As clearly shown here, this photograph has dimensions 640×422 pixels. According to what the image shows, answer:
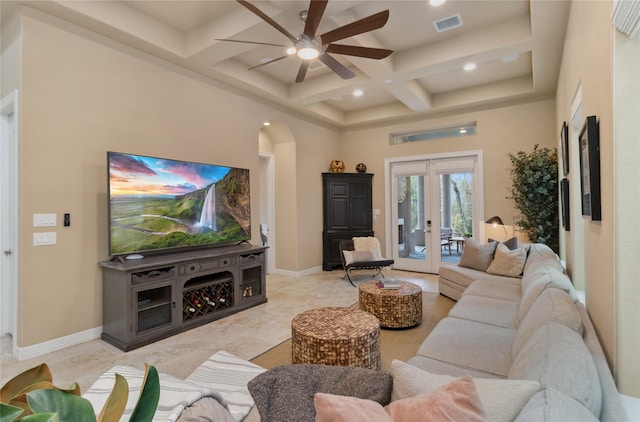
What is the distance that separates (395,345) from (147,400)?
2.94 m

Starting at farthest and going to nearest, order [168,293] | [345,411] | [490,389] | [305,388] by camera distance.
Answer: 1. [168,293]
2. [305,388]
3. [490,389]
4. [345,411]

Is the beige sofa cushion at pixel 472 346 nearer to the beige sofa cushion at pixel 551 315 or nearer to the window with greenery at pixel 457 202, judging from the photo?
the beige sofa cushion at pixel 551 315

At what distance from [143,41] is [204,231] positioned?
7.20 ft

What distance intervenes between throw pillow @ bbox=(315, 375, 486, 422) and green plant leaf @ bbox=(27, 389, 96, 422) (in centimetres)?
55

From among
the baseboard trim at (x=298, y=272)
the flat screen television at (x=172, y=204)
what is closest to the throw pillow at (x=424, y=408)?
the flat screen television at (x=172, y=204)

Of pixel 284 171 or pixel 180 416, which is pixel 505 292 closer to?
pixel 180 416

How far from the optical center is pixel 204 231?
4.06m

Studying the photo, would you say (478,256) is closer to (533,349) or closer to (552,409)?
(533,349)

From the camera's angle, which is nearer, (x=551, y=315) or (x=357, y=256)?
(x=551, y=315)

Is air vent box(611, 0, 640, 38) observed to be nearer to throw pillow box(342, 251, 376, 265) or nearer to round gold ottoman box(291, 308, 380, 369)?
round gold ottoman box(291, 308, 380, 369)

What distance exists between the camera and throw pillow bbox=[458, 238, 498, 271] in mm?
4379

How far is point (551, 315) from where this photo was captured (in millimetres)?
1686

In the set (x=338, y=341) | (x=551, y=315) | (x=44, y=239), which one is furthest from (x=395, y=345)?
(x=44, y=239)

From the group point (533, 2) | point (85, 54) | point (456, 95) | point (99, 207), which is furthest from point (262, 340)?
point (456, 95)
